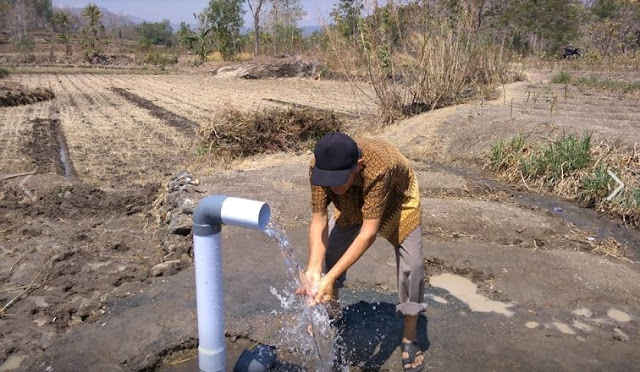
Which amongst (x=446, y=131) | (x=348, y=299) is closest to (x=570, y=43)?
(x=446, y=131)

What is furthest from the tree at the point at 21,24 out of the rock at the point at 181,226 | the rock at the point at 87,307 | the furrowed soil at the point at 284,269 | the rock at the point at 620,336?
the rock at the point at 620,336

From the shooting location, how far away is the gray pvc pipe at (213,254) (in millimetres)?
1802

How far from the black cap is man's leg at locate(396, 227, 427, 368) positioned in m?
0.63

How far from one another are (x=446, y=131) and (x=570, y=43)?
1839 cm

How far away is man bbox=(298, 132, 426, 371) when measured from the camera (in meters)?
2.11

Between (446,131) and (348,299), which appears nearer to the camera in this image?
(348,299)

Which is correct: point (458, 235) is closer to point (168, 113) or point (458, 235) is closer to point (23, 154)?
point (23, 154)

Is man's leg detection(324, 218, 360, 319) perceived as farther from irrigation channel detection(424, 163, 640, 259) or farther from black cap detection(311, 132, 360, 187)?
irrigation channel detection(424, 163, 640, 259)

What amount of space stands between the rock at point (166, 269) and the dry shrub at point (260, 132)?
135 inches

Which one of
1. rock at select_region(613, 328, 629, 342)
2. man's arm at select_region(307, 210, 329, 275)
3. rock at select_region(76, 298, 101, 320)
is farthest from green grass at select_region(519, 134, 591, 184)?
rock at select_region(76, 298, 101, 320)

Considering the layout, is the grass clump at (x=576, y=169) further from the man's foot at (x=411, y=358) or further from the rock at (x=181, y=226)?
the rock at (x=181, y=226)

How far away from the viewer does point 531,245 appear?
13.9 feet

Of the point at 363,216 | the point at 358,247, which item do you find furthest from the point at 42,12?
the point at 358,247

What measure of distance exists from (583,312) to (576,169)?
2.89 meters
